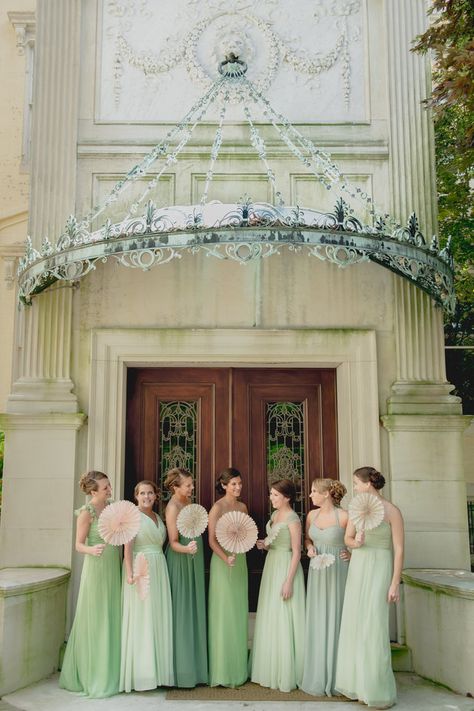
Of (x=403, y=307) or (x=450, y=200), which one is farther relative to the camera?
(x=450, y=200)

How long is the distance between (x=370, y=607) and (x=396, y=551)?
1.66 ft

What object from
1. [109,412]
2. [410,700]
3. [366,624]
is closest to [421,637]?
[410,700]

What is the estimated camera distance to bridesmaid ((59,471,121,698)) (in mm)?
6469

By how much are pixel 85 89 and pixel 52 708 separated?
645 cm

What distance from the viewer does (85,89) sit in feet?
28.5

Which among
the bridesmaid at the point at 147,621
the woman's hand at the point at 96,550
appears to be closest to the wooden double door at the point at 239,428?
the bridesmaid at the point at 147,621

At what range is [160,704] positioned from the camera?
20.4ft

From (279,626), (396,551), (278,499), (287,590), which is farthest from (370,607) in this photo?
(278,499)

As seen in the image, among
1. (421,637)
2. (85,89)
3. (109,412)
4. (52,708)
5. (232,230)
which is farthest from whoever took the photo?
(85,89)

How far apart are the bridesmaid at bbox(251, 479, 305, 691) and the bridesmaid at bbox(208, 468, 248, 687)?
0.47ft

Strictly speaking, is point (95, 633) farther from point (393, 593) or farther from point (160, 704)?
point (393, 593)

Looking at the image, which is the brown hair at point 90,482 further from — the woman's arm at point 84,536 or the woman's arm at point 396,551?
the woman's arm at point 396,551

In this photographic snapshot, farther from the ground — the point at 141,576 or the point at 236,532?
the point at 236,532

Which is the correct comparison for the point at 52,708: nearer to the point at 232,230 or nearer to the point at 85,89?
the point at 232,230
